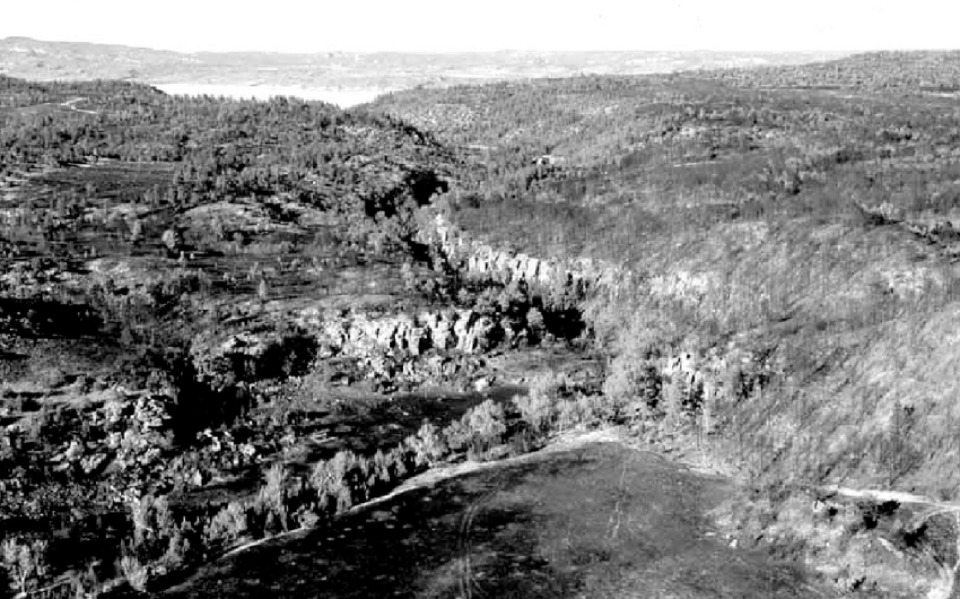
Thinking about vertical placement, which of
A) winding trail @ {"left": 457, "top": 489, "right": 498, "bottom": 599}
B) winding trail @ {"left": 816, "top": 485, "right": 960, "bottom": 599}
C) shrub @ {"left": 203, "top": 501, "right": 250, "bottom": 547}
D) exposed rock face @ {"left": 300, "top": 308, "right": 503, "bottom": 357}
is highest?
exposed rock face @ {"left": 300, "top": 308, "right": 503, "bottom": 357}

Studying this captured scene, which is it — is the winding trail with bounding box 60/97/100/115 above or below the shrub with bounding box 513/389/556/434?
above

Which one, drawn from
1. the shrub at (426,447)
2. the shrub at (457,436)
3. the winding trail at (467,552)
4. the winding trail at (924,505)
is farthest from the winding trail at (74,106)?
the winding trail at (924,505)

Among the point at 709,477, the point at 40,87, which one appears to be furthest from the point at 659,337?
the point at 40,87

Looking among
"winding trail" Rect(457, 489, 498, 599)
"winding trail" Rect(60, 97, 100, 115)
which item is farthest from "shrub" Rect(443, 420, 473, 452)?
"winding trail" Rect(60, 97, 100, 115)

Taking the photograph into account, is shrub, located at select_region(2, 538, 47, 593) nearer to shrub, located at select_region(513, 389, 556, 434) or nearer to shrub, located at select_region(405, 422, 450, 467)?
shrub, located at select_region(405, 422, 450, 467)

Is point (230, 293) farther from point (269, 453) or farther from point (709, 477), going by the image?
point (709, 477)

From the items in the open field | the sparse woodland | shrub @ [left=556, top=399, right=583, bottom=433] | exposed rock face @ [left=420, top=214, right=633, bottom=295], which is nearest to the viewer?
the open field

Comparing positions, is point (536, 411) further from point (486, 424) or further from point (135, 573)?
point (135, 573)

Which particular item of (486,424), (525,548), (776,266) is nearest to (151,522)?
(525,548)
